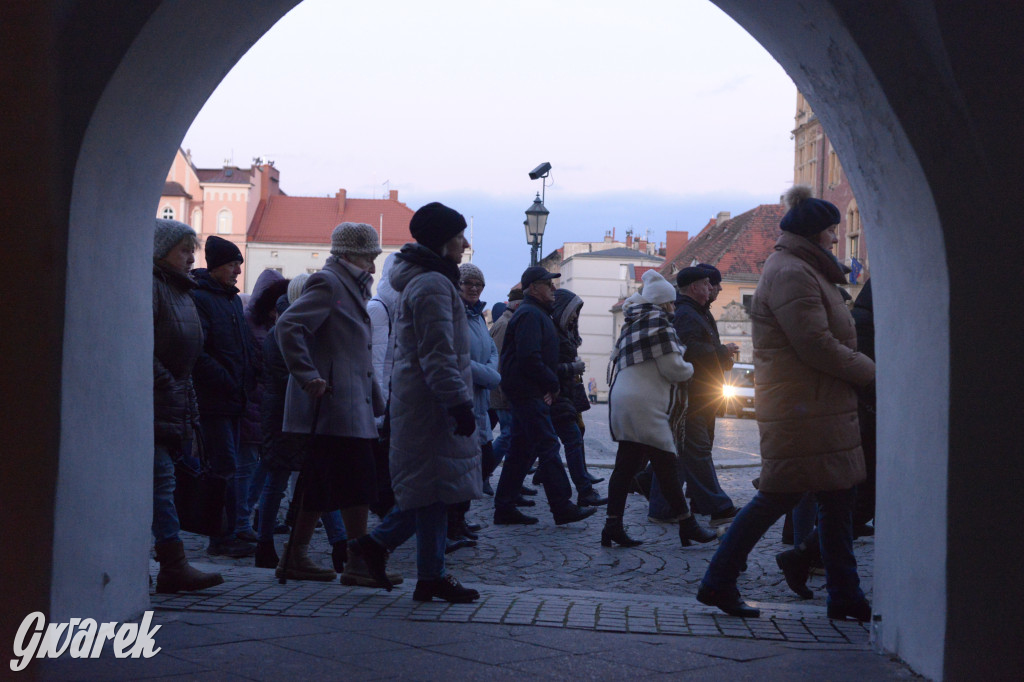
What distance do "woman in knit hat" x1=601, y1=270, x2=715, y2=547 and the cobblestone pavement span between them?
9.6 inches

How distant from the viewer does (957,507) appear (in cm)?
425

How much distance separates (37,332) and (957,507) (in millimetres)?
3499

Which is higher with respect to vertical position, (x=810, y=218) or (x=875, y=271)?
(x=810, y=218)

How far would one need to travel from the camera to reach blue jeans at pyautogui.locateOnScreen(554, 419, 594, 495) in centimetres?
1016

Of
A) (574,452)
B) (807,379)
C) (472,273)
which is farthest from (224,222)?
(807,379)

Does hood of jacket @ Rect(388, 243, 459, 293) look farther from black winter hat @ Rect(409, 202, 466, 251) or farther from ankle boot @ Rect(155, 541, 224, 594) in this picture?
ankle boot @ Rect(155, 541, 224, 594)

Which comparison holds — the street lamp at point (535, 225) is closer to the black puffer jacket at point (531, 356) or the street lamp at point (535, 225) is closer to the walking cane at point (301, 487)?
the black puffer jacket at point (531, 356)

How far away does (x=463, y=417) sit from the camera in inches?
221

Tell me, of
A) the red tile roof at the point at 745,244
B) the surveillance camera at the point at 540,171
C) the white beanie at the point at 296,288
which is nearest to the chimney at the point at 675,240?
the red tile roof at the point at 745,244

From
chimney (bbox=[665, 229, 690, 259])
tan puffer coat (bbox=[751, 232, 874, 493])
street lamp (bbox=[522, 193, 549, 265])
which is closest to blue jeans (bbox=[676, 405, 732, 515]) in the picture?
tan puffer coat (bbox=[751, 232, 874, 493])

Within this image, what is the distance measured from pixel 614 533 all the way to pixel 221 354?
2.91m

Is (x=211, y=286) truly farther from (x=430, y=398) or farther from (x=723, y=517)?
(x=723, y=517)

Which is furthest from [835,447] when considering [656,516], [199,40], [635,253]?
[635,253]

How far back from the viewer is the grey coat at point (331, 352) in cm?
617
